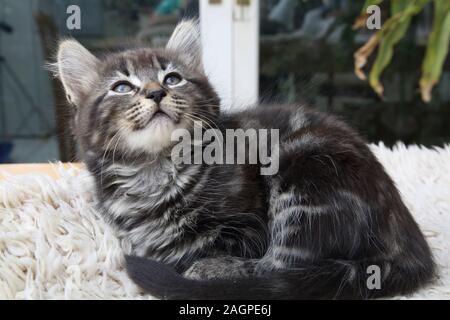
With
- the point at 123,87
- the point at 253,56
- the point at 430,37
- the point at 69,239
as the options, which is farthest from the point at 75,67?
the point at 253,56

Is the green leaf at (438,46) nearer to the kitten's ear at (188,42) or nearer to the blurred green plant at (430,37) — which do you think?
the blurred green plant at (430,37)

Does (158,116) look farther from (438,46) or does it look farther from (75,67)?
(438,46)

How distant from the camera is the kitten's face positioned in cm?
144

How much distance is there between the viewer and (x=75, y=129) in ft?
5.48

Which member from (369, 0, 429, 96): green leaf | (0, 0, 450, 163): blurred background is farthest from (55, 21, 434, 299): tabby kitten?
(0, 0, 450, 163): blurred background

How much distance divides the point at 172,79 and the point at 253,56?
162 cm

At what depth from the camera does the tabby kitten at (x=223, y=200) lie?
1.33 m

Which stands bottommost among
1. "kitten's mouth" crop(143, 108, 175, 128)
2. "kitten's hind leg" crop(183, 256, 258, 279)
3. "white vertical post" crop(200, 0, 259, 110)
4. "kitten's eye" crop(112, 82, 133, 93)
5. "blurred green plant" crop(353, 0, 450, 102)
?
"kitten's hind leg" crop(183, 256, 258, 279)

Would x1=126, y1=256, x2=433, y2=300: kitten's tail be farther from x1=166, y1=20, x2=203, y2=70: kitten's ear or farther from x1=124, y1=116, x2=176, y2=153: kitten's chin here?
x1=166, y1=20, x2=203, y2=70: kitten's ear

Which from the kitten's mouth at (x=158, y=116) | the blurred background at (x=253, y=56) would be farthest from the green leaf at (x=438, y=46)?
the blurred background at (x=253, y=56)

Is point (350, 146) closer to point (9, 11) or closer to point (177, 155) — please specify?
point (177, 155)

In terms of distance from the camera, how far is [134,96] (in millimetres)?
1462

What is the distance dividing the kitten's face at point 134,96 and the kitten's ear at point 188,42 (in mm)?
24
